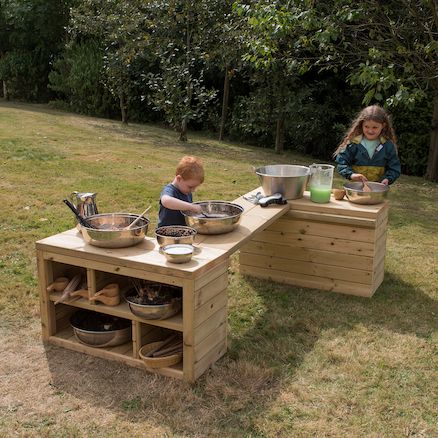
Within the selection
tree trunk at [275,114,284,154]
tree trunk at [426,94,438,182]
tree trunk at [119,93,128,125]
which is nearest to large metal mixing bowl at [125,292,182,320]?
tree trunk at [426,94,438,182]

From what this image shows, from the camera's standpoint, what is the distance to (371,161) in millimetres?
5172

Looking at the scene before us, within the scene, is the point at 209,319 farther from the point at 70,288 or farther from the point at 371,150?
the point at 371,150

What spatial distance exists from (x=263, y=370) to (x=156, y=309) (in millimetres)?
741

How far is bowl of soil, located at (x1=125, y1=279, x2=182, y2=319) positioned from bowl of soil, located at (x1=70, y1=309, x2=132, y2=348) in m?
0.23

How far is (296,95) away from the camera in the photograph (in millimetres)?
12406

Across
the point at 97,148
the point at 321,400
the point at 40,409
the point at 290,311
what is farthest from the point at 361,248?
the point at 97,148

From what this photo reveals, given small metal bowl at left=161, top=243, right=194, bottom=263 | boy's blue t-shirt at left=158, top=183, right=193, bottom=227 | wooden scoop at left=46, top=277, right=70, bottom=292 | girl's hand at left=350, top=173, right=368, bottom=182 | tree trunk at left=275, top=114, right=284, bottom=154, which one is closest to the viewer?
small metal bowl at left=161, top=243, right=194, bottom=263

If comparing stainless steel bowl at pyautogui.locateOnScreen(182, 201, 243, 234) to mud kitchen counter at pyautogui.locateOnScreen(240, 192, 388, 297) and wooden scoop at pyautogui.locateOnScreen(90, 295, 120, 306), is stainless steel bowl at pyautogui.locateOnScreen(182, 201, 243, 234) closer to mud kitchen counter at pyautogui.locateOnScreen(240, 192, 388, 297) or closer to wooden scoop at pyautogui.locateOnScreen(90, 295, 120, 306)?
wooden scoop at pyautogui.locateOnScreen(90, 295, 120, 306)

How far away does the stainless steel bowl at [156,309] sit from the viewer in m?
3.37

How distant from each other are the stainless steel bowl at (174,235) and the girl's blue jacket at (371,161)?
1.98 meters

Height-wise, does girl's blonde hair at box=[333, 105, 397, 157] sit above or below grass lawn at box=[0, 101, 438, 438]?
above

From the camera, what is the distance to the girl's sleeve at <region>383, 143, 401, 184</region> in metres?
5.11

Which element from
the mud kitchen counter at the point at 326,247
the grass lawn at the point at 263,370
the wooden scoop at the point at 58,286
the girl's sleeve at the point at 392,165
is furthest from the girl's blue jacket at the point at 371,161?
the wooden scoop at the point at 58,286

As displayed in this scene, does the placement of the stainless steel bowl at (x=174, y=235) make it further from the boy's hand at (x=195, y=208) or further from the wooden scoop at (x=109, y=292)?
the wooden scoop at (x=109, y=292)
